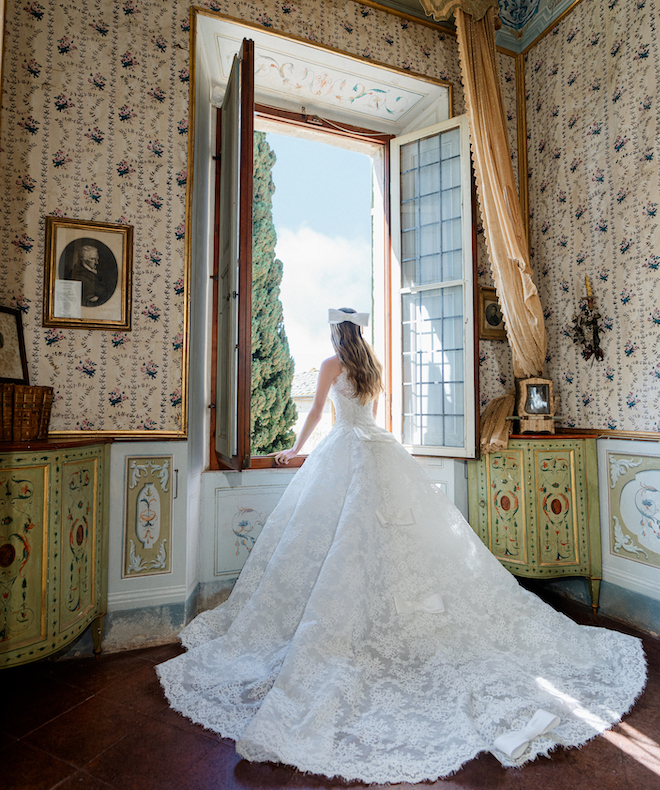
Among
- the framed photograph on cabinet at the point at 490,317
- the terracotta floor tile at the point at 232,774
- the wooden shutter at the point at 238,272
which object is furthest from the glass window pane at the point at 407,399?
the terracotta floor tile at the point at 232,774

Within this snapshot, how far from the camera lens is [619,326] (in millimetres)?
2807

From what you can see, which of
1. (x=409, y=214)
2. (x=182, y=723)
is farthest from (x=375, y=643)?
(x=409, y=214)

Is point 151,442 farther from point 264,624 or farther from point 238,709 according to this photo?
point 238,709

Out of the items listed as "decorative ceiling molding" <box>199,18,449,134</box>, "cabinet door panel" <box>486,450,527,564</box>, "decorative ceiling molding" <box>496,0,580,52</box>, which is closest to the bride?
"cabinet door panel" <box>486,450,527,564</box>

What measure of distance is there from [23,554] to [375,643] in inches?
54.8

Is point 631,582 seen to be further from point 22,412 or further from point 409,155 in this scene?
point 22,412

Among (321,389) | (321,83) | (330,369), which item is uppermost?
(321,83)

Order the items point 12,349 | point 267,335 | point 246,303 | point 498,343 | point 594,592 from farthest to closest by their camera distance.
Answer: point 267,335
point 498,343
point 594,592
point 246,303
point 12,349

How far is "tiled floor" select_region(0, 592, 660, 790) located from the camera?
145cm

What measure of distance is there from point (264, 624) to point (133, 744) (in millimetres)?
632

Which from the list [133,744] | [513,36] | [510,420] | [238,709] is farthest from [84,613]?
[513,36]

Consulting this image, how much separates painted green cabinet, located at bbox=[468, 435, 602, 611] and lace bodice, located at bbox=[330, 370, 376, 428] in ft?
3.12

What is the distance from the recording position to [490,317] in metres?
3.37

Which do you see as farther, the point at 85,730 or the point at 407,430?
the point at 407,430
